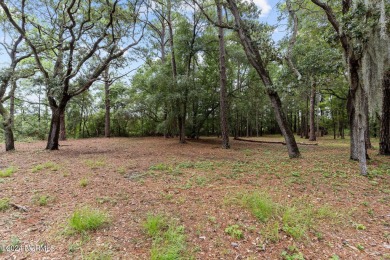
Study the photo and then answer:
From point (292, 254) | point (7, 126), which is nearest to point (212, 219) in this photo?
point (292, 254)

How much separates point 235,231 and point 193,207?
2.42ft

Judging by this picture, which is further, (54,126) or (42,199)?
(54,126)

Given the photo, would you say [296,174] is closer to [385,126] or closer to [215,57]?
[385,126]

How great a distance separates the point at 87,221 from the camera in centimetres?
221

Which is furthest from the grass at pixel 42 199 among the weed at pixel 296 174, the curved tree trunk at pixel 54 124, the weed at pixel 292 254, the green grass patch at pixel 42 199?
the curved tree trunk at pixel 54 124

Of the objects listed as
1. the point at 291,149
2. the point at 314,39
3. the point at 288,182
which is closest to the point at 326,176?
the point at 288,182

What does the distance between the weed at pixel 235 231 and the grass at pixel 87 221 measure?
4.82ft

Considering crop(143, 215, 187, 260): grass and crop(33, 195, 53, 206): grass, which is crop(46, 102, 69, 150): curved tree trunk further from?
crop(143, 215, 187, 260): grass

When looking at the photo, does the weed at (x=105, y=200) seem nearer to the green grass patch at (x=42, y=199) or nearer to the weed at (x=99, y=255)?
the green grass patch at (x=42, y=199)

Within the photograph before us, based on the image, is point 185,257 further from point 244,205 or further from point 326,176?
point 326,176

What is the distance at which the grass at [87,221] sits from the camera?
7.12 feet

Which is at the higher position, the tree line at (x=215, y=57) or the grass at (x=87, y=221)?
the tree line at (x=215, y=57)

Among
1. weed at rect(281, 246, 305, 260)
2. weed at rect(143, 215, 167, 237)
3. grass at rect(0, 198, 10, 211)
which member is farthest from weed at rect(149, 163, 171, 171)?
weed at rect(281, 246, 305, 260)

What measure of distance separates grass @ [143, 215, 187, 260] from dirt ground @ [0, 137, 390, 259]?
0.22 ft
